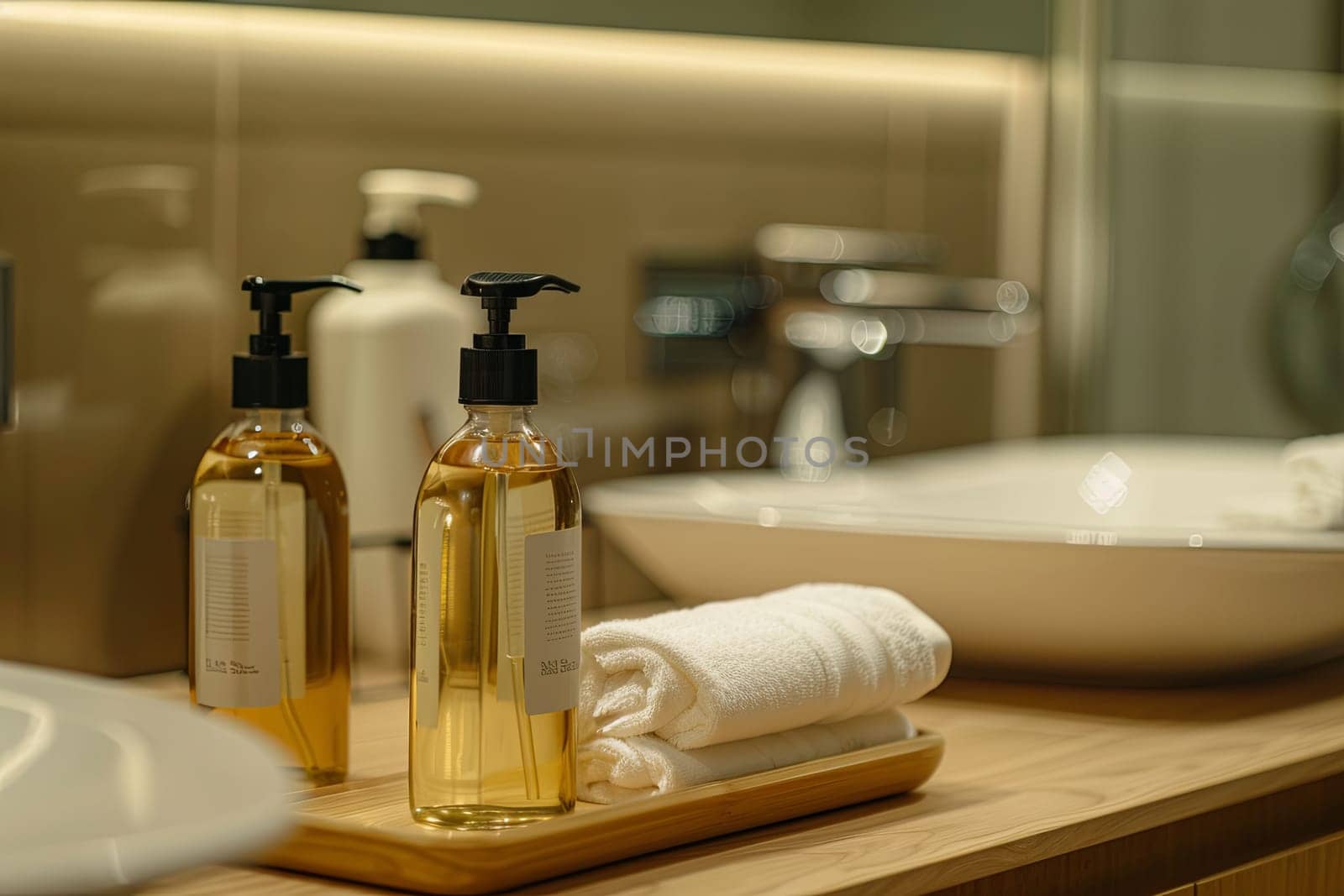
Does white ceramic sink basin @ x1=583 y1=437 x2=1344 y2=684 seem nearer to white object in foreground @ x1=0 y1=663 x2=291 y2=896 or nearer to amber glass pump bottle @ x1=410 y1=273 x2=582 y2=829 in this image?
amber glass pump bottle @ x1=410 y1=273 x2=582 y2=829

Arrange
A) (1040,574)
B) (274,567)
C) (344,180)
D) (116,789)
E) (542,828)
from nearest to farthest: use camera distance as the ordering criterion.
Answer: (116,789), (542,828), (274,567), (1040,574), (344,180)

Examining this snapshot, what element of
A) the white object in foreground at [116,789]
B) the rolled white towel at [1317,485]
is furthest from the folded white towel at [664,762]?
the rolled white towel at [1317,485]

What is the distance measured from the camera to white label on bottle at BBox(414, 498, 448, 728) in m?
0.61

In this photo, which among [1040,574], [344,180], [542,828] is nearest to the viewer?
[542,828]

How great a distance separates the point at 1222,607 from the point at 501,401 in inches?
19.0

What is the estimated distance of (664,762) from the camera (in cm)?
64

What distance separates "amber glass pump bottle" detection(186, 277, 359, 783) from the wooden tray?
4 centimetres

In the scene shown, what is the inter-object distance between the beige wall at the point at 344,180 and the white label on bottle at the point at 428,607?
15.9 inches

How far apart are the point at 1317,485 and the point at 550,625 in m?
0.56

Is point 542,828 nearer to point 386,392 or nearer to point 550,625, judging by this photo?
point 550,625

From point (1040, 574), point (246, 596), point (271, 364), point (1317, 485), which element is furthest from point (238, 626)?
point (1317, 485)

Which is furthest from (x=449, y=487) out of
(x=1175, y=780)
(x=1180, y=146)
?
(x=1180, y=146)

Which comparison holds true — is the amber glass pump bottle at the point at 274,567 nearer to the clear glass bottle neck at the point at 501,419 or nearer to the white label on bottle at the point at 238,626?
the white label on bottle at the point at 238,626

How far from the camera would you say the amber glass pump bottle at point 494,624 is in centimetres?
60
